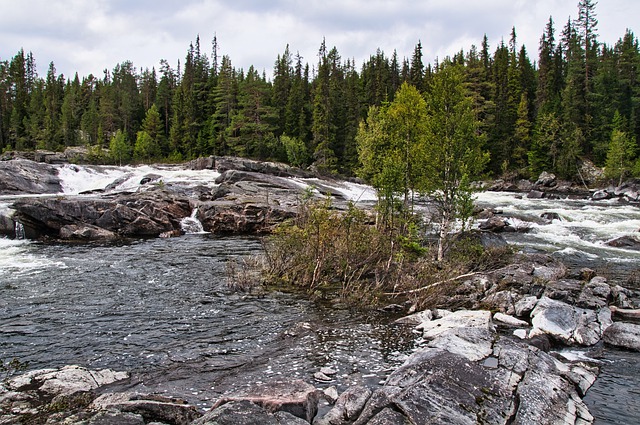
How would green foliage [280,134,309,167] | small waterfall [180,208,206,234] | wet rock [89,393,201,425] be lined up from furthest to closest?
green foliage [280,134,309,167], small waterfall [180,208,206,234], wet rock [89,393,201,425]

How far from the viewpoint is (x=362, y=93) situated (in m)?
75.2

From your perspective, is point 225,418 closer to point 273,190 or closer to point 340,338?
point 340,338

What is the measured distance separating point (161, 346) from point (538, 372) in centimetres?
785

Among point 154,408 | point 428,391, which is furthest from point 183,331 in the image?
point 428,391

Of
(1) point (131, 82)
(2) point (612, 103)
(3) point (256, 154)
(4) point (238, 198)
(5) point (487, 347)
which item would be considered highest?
(1) point (131, 82)

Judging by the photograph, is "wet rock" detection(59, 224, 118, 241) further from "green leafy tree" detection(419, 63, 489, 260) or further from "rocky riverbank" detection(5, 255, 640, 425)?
"rocky riverbank" detection(5, 255, 640, 425)

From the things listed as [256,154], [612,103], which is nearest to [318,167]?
[256,154]

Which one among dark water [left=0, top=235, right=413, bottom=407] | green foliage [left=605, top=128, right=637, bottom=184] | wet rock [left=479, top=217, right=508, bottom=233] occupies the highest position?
green foliage [left=605, top=128, right=637, bottom=184]

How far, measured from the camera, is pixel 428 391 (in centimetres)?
657

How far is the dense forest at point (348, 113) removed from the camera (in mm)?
58781

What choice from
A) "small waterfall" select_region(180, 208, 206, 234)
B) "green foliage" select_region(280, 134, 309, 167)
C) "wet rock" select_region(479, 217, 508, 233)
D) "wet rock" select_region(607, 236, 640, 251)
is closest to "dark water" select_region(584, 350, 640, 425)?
"wet rock" select_region(607, 236, 640, 251)

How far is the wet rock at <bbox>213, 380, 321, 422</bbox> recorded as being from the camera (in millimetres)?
6703

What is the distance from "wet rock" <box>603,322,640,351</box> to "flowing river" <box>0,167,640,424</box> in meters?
0.45

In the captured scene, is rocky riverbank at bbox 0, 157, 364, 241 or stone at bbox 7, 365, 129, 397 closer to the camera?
stone at bbox 7, 365, 129, 397
